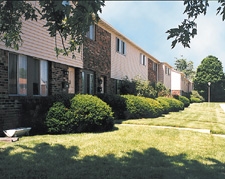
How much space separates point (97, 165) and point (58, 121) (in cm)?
367

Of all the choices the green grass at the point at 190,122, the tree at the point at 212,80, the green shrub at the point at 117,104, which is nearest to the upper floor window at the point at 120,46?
the green grass at the point at 190,122

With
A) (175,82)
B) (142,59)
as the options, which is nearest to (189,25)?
(142,59)

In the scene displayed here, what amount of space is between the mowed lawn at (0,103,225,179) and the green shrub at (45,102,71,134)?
44 cm

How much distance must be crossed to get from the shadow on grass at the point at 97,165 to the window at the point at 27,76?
122 inches

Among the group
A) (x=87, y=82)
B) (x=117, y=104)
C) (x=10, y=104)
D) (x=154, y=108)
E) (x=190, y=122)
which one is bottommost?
(x=190, y=122)

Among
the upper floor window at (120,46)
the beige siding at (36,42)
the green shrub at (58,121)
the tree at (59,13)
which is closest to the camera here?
the tree at (59,13)

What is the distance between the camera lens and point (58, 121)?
8875 millimetres

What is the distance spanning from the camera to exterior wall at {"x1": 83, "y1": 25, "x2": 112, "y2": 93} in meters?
14.8

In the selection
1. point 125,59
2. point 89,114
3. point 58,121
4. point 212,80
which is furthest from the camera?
point 212,80

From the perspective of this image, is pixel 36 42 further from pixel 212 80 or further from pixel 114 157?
pixel 212 80

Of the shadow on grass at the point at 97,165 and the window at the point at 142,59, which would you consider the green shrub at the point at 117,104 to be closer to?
the shadow on grass at the point at 97,165

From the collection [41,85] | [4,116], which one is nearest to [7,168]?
[4,116]

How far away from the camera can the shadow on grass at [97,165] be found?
4941mm

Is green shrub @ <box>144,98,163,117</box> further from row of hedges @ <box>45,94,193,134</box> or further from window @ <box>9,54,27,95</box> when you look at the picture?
window @ <box>9,54,27,95</box>
